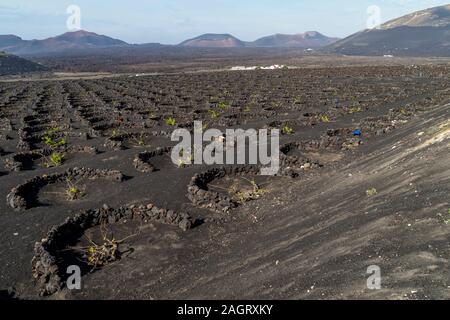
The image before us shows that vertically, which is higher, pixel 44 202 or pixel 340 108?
pixel 340 108

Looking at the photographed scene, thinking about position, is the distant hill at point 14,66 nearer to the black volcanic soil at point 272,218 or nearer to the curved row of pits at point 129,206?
the black volcanic soil at point 272,218

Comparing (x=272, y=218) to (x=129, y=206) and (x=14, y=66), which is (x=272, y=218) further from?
(x=14, y=66)

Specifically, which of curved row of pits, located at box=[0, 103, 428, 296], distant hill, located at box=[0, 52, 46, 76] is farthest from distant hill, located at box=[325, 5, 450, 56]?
curved row of pits, located at box=[0, 103, 428, 296]

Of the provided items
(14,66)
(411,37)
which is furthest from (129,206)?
(411,37)

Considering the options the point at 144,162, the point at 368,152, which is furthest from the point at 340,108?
the point at 144,162
